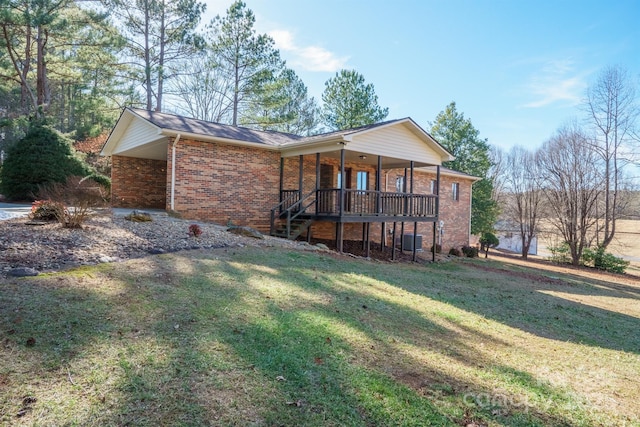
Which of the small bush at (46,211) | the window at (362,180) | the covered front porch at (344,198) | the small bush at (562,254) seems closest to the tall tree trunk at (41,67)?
the covered front porch at (344,198)

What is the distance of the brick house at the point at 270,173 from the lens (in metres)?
11.8

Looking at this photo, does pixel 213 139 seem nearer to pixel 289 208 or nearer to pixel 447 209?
pixel 289 208

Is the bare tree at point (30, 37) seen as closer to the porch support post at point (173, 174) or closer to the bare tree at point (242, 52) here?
the bare tree at point (242, 52)

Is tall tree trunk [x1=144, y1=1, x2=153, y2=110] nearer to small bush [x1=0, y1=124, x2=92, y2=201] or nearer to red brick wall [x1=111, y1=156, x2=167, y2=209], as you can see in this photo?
small bush [x1=0, y1=124, x2=92, y2=201]

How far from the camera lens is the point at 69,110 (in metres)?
28.7

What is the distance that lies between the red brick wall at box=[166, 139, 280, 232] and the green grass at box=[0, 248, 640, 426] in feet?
20.4

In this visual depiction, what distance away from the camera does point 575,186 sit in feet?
69.2

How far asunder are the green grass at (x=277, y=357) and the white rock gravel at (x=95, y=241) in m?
0.66

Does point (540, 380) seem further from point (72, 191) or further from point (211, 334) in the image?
point (72, 191)

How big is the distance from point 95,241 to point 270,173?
7.61m

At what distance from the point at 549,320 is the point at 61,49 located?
2921cm

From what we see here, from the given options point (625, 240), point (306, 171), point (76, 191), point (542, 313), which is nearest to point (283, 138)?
point (306, 171)

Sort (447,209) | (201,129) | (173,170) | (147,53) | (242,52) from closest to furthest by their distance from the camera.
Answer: (173,170) → (201,129) → (447,209) → (147,53) → (242,52)

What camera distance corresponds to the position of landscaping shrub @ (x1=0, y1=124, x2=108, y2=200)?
15859mm
